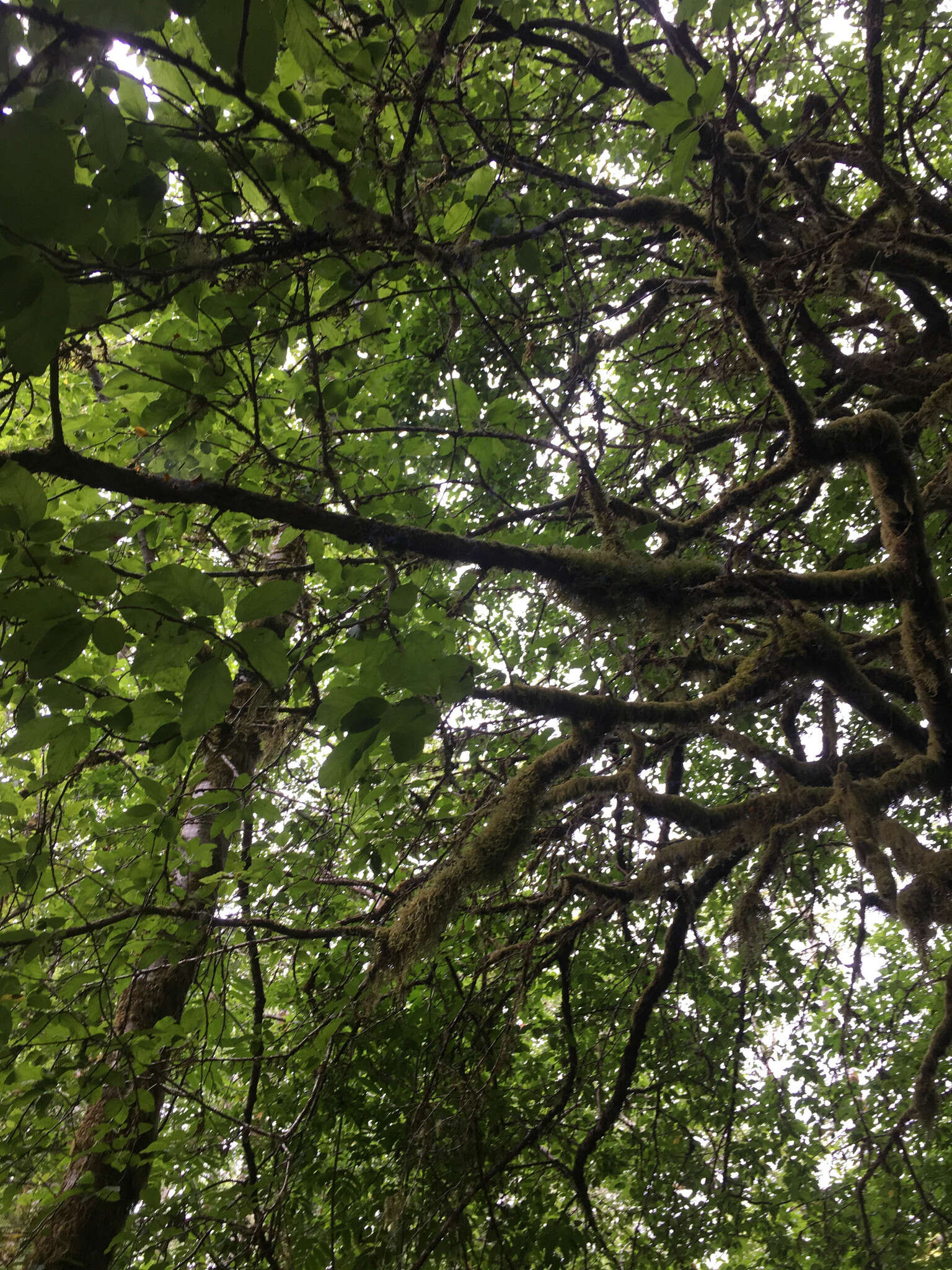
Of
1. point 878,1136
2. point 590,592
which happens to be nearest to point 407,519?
point 590,592

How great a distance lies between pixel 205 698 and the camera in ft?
4.24

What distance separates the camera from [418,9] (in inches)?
61.5

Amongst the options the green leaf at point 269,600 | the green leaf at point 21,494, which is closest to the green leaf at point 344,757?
the green leaf at point 269,600

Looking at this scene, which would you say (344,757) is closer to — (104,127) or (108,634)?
(108,634)

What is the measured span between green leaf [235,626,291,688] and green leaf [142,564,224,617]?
0.32 ft

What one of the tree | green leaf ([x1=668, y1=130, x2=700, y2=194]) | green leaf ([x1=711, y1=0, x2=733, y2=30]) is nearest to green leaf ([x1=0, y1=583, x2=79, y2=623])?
the tree

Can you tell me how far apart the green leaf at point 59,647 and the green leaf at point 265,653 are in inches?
11.0

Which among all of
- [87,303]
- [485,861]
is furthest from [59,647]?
[485,861]

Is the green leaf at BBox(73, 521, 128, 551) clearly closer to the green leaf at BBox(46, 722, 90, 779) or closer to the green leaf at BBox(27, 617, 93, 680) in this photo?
the green leaf at BBox(27, 617, 93, 680)

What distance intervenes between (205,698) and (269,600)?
0.22 m

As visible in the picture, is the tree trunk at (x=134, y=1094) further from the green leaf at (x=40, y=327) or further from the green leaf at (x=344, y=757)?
the green leaf at (x=40, y=327)

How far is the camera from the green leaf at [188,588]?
1.27 m

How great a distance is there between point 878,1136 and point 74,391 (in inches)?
242

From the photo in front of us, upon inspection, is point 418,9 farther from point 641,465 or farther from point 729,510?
point 641,465
